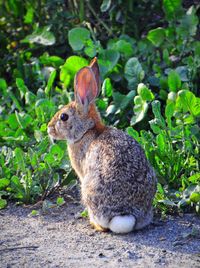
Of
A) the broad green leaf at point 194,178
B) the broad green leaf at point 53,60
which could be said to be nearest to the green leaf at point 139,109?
the broad green leaf at point 194,178

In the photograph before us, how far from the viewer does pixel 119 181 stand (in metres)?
5.58

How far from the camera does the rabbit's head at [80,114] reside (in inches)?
249

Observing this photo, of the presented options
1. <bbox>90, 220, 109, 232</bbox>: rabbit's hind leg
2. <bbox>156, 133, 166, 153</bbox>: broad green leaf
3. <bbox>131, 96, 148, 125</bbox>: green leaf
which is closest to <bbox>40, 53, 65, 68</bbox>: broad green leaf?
<bbox>131, 96, 148, 125</bbox>: green leaf

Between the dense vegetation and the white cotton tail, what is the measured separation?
46 cm

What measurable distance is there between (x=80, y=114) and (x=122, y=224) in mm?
1218

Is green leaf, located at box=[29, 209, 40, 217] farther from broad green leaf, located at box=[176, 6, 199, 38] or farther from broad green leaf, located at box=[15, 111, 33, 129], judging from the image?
broad green leaf, located at box=[176, 6, 199, 38]

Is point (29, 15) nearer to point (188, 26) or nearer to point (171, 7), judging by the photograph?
point (171, 7)

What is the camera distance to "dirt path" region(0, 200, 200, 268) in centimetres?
511

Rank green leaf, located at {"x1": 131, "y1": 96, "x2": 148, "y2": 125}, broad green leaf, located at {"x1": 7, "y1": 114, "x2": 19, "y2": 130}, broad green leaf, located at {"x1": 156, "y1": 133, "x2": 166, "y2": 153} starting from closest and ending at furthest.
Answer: broad green leaf, located at {"x1": 156, "y1": 133, "x2": 166, "y2": 153}
green leaf, located at {"x1": 131, "y1": 96, "x2": 148, "y2": 125}
broad green leaf, located at {"x1": 7, "y1": 114, "x2": 19, "y2": 130}

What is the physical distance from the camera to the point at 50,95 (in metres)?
7.81

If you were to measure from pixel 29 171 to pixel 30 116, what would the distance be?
1027 millimetres

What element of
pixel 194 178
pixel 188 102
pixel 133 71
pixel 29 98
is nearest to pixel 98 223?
pixel 194 178

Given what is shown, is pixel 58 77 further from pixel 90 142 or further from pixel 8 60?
pixel 90 142

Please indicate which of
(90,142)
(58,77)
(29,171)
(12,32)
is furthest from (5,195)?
(12,32)
